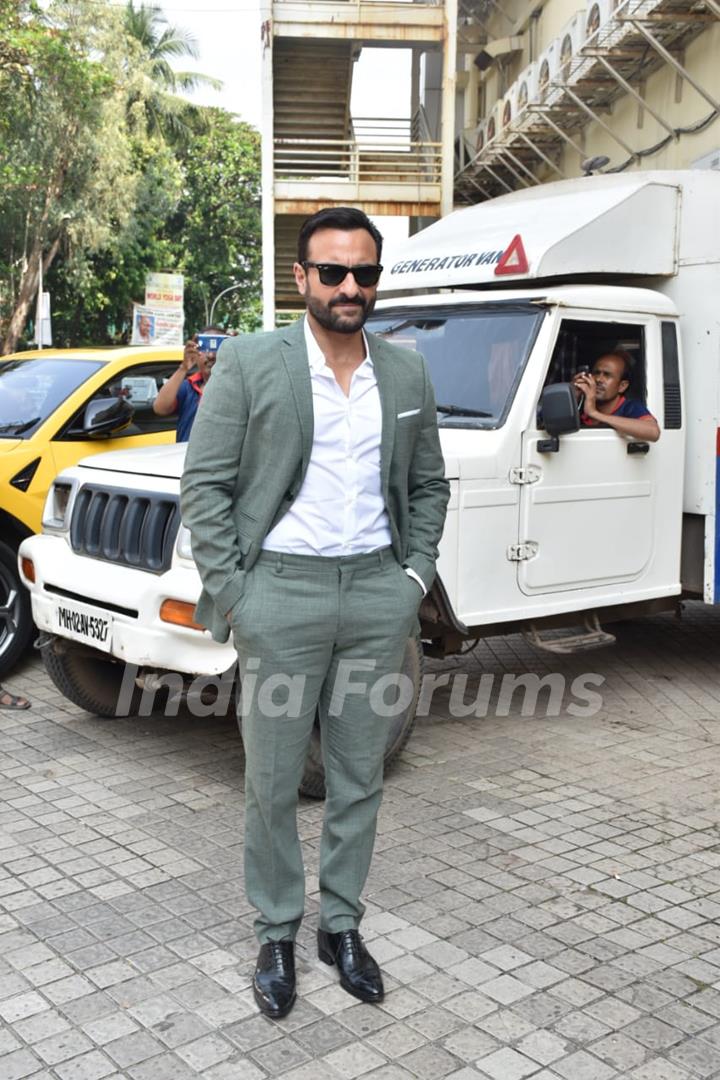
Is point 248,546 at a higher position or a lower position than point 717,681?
higher

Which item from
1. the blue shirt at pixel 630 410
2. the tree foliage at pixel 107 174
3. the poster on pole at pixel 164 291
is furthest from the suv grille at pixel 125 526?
the poster on pole at pixel 164 291

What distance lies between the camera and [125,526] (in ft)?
16.7

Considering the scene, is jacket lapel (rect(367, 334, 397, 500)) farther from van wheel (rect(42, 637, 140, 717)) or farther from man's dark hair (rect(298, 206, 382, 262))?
van wheel (rect(42, 637, 140, 717))

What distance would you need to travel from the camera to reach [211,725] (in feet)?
19.5

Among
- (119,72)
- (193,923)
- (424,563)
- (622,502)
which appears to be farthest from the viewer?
(119,72)

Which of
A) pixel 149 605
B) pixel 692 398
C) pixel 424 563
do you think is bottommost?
pixel 149 605

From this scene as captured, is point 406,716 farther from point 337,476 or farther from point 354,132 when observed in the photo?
point 354,132

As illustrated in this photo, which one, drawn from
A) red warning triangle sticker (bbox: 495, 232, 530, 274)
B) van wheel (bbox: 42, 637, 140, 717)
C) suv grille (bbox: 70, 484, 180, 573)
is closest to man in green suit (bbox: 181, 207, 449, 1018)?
suv grille (bbox: 70, 484, 180, 573)

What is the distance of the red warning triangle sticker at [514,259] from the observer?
19.5ft

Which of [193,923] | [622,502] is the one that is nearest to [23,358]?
[622,502]

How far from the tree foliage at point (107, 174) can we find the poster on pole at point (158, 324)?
1918 millimetres

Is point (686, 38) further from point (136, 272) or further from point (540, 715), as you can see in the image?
point (136, 272)

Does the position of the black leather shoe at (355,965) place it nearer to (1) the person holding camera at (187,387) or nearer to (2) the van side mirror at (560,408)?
(2) the van side mirror at (560,408)

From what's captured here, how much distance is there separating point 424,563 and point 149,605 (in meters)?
1.79
